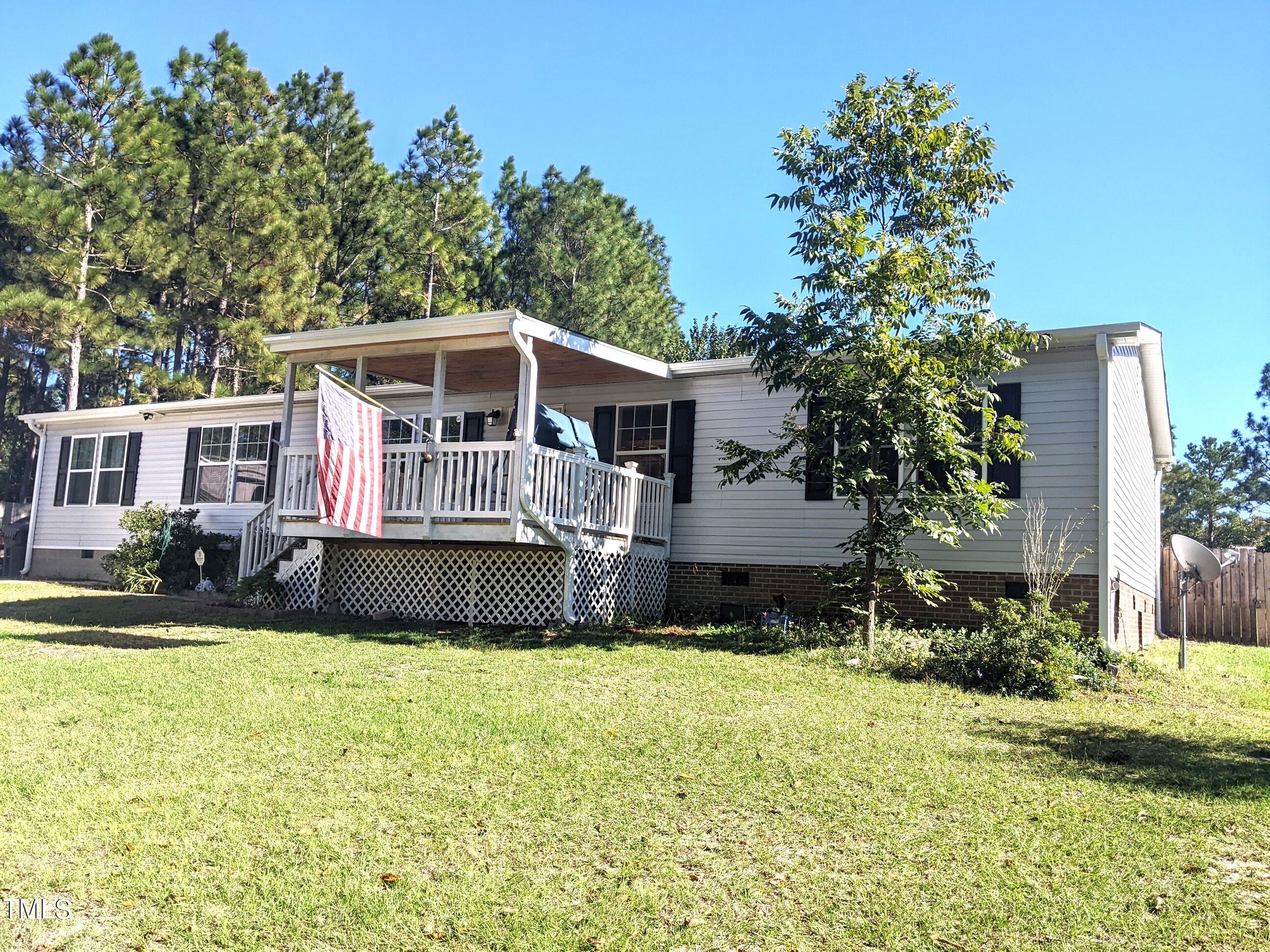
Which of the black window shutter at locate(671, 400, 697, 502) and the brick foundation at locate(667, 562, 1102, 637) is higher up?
the black window shutter at locate(671, 400, 697, 502)

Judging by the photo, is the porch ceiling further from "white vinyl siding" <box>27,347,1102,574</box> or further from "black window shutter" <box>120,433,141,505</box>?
"black window shutter" <box>120,433,141,505</box>

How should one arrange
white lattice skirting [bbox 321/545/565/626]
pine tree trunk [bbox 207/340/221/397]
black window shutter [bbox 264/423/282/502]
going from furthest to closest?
1. pine tree trunk [bbox 207/340/221/397]
2. black window shutter [bbox 264/423/282/502]
3. white lattice skirting [bbox 321/545/565/626]

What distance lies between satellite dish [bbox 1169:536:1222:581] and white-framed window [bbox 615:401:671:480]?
672cm

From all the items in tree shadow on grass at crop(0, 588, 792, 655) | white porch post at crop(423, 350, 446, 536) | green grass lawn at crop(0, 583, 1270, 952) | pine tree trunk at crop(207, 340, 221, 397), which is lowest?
green grass lawn at crop(0, 583, 1270, 952)

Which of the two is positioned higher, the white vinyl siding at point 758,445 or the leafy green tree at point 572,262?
the leafy green tree at point 572,262

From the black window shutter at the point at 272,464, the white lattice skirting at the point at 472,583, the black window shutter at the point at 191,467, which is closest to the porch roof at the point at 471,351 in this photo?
the white lattice skirting at the point at 472,583

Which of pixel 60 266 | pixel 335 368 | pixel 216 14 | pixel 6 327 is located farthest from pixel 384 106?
pixel 6 327

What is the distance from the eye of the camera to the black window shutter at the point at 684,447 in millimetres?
13500

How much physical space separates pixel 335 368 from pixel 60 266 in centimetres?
685

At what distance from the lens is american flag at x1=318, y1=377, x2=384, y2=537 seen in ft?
32.0

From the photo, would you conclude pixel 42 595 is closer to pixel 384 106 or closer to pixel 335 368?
pixel 335 368

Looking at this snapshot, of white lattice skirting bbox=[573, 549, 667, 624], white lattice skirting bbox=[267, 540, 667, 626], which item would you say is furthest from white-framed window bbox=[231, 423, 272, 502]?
white lattice skirting bbox=[573, 549, 667, 624]

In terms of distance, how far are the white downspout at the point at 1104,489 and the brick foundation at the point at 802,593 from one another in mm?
133

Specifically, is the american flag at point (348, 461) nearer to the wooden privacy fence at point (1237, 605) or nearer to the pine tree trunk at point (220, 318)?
the wooden privacy fence at point (1237, 605)
